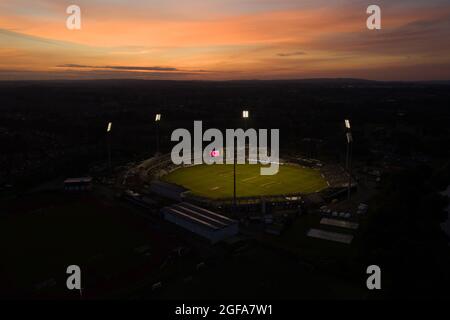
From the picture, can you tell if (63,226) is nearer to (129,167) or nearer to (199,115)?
(129,167)

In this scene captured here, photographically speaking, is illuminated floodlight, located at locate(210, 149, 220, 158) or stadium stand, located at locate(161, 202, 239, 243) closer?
stadium stand, located at locate(161, 202, 239, 243)

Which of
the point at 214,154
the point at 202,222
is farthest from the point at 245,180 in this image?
the point at 202,222

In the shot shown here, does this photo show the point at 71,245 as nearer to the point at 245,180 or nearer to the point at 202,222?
the point at 202,222

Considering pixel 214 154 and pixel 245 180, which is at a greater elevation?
pixel 214 154

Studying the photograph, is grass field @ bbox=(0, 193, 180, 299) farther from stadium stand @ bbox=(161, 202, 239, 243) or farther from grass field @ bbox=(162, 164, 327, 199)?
grass field @ bbox=(162, 164, 327, 199)

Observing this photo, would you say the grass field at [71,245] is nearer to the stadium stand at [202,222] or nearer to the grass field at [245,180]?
the stadium stand at [202,222]

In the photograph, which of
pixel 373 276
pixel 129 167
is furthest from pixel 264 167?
pixel 373 276

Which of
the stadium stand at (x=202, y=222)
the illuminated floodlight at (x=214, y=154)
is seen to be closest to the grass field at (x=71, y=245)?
the stadium stand at (x=202, y=222)

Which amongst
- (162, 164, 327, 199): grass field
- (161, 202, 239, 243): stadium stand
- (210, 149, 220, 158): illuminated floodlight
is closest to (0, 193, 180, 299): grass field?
(161, 202, 239, 243): stadium stand
